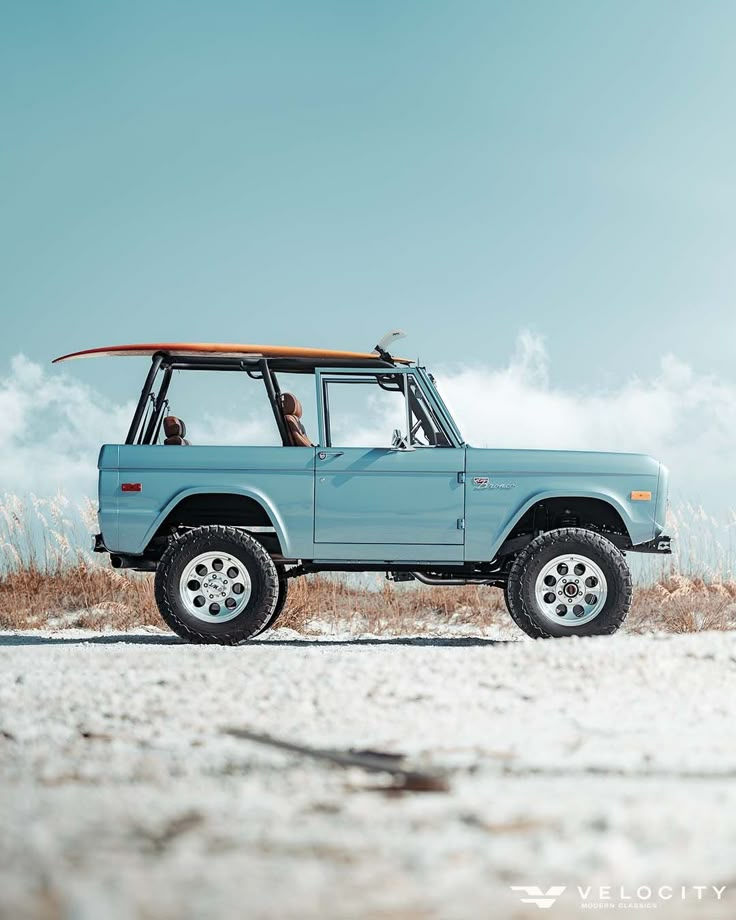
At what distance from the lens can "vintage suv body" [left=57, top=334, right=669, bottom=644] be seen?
798 centimetres

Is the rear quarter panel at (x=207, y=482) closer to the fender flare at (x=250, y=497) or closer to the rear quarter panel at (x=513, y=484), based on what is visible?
the fender flare at (x=250, y=497)

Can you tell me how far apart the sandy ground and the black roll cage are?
10.8 ft

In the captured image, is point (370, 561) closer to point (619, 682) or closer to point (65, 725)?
point (619, 682)

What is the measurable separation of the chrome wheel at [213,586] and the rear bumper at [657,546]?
3.39 meters

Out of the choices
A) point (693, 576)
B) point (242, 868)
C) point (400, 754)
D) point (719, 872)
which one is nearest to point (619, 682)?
point (400, 754)

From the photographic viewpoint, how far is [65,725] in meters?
4.21

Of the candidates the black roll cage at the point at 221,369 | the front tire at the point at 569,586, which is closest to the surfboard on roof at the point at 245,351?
the black roll cage at the point at 221,369

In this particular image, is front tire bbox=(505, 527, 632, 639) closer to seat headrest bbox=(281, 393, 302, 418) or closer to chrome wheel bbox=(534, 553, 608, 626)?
chrome wheel bbox=(534, 553, 608, 626)

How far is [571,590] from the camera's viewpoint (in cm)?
809

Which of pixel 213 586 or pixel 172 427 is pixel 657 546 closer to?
pixel 213 586

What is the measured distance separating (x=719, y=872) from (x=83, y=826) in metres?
1.73

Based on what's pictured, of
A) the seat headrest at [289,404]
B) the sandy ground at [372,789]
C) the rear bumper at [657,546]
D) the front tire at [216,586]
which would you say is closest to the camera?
the sandy ground at [372,789]

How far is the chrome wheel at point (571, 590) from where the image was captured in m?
8.02

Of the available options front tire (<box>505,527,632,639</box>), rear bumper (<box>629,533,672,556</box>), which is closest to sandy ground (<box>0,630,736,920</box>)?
front tire (<box>505,527,632,639</box>)
